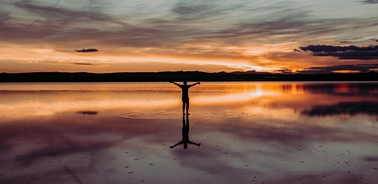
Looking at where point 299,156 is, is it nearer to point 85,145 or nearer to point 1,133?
point 85,145

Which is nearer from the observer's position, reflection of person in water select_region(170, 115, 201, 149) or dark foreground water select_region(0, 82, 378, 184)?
dark foreground water select_region(0, 82, 378, 184)

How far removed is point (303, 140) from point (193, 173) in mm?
6741

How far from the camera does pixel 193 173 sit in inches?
389

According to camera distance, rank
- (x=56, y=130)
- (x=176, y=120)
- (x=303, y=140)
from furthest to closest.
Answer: (x=176, y=120) < (x=56, y=130) < (x=303, y=140)

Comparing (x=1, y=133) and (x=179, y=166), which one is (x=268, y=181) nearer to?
(x=179, y=166)

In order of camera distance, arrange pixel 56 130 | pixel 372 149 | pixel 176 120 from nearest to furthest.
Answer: pixel 372 149, pixel 56 130, pixel 176 120

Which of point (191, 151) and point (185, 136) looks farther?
point (185, 136)

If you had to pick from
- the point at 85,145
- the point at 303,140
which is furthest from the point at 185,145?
the point at 303,140

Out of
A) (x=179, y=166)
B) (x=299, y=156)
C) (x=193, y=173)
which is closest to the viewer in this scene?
(x=193, y=173)

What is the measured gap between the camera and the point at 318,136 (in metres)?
15.7

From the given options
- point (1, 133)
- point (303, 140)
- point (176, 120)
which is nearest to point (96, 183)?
point (303, 140)

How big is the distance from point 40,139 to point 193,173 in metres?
8.52

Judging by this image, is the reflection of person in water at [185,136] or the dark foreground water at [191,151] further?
the reflection of person in water at [185,136]

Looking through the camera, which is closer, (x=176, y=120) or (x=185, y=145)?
(x=185, y=145)
